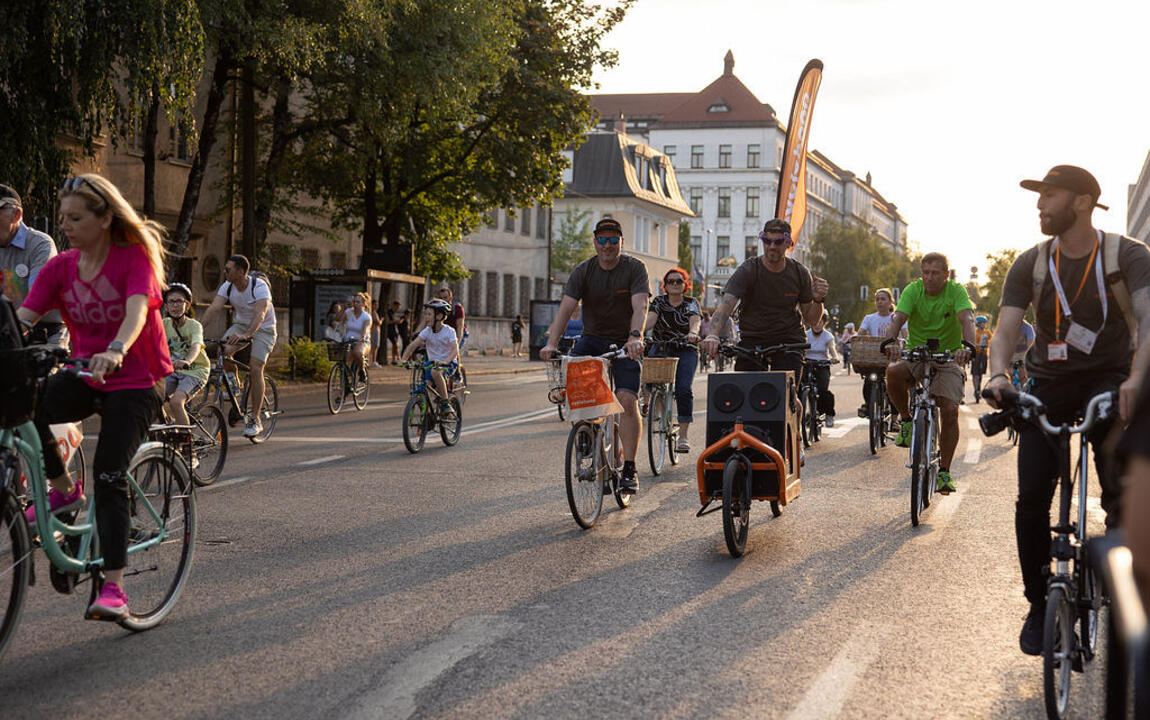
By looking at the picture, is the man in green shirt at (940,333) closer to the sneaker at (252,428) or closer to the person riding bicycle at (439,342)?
the person riding bicycle at (439,342)

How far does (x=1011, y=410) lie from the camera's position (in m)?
4.75

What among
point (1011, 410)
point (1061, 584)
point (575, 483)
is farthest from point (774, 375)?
point (1061, 584)

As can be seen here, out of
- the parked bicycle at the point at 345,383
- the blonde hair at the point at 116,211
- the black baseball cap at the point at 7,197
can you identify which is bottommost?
the parked bicycle at the point at 345,383

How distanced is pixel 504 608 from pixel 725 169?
356ft

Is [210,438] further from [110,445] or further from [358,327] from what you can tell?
[358,327]

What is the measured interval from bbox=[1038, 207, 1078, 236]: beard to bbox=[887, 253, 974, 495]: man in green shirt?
4.60m

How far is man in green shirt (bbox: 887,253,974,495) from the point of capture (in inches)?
380

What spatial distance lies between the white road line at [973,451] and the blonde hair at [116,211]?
1032cm

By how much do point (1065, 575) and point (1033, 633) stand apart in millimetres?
458

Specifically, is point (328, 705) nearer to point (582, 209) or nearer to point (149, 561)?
point (149, 561)

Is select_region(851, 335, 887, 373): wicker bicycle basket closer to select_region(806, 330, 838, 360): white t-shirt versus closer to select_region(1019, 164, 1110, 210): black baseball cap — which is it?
select_region(806, 330, 838, 360): white t-shirt

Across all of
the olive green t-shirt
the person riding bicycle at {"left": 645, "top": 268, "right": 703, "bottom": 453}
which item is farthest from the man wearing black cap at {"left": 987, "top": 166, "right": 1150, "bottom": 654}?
the person riding bicycle at {"left": 645, "top": 268, "right": 703, "bottom": 453}

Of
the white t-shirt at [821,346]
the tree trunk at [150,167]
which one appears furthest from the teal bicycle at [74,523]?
the tree trunk at [150,167]

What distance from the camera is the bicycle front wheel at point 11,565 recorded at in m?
4.45
